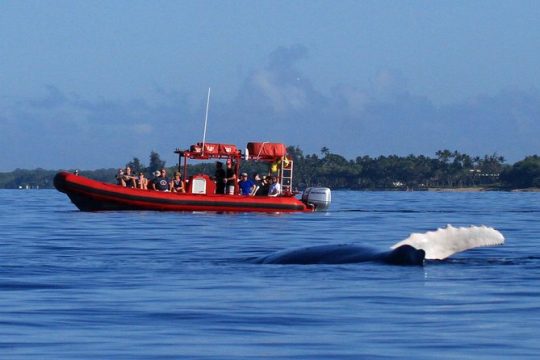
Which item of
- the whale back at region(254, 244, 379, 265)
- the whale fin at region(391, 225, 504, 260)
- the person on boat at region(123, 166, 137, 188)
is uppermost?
the person on boat at region(123, 166, 137, 188)

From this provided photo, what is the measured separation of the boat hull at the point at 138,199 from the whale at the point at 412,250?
22.4 meters

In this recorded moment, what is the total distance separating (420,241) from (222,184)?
25852 mm

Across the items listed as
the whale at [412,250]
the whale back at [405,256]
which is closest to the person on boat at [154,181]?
the whale at [412,250]

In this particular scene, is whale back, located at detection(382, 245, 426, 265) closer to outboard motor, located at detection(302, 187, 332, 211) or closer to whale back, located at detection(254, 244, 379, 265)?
whale back, located at detection(254, 244, 379, 265)

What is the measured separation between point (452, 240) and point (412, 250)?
0.51 m

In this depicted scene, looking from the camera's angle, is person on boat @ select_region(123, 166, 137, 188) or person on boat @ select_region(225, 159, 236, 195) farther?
person on boat @ select_region(123, 166, 137, 188)

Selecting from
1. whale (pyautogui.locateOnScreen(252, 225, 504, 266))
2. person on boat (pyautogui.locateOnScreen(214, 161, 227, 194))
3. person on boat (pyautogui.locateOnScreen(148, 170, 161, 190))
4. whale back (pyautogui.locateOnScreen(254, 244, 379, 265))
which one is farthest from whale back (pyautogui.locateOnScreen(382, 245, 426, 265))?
person on boat (pyautogui.locateOnScreen(214, 161, 227, 194))

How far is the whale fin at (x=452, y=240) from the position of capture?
15227 millimetres

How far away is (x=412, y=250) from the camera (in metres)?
15.7

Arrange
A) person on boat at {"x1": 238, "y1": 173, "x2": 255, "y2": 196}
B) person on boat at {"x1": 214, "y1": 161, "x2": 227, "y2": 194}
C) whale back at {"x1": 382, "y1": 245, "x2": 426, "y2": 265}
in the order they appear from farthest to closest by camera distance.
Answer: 1. person on boat at {"x1": 238, "y1": 173, "x2": 255, "y2": 196}
2. person on boat at {"x1": 214, "y1": 161, "x2": 227, "y2": 194}
3. whale back at {"x1": 382, "y1": 245, "x2": 426, "y2": 265}

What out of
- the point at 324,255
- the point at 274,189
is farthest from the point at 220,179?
the point at 324,255

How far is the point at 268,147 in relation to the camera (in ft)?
142

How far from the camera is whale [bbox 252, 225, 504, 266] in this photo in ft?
50.4

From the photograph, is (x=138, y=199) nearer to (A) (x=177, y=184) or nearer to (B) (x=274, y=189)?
(A) (x=177, y=184)
